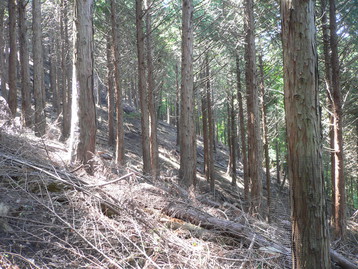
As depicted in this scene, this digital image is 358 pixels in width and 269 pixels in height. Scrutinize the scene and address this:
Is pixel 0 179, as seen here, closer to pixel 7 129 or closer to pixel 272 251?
pixel 7 129

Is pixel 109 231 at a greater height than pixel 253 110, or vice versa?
pixel 253 110

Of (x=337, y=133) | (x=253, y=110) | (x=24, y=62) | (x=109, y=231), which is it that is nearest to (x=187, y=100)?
(x=253, y=110)

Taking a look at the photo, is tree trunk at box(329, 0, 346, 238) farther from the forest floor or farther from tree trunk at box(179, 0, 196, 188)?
the forest floor

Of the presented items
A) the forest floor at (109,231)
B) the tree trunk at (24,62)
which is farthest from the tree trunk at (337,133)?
the tree trunk at (24,62)

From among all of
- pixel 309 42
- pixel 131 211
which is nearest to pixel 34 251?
pixel 131 211

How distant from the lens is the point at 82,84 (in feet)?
19.7

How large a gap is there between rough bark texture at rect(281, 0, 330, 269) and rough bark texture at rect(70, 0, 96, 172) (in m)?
4.13

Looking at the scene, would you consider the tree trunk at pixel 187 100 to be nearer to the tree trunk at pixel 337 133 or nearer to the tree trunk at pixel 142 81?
the tree trunk at pixel 142 81

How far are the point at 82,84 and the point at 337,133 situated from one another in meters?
8.54

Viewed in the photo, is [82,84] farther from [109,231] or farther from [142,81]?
[142,81]

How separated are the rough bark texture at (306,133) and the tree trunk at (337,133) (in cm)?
811

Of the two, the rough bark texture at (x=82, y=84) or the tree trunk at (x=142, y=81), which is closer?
the rough bark texture at (x=82, y=84)

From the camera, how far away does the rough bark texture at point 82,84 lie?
5.97 metres

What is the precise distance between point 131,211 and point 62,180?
1003 millimetres
